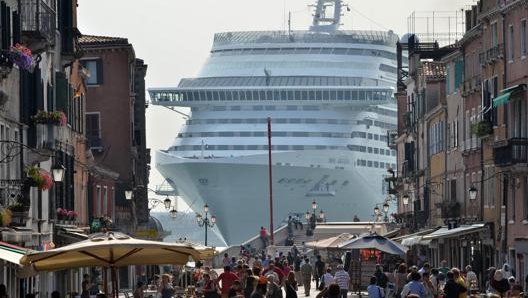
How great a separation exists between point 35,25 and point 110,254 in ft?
43.0

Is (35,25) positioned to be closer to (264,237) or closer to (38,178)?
(38,178)

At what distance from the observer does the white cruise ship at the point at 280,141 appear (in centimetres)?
14600

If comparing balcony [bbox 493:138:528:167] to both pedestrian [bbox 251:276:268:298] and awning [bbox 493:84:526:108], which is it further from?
pedestrian [bbox 251:276:268:298]

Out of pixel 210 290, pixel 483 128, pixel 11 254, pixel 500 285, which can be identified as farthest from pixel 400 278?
pixel 11 254

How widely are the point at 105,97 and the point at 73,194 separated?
24297 millimetres

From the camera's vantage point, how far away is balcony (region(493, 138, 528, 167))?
177 feet

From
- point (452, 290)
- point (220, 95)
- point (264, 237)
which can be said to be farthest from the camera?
point (220, 95)

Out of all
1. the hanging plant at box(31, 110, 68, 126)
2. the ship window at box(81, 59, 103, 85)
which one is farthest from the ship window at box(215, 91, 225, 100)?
the hanging plant at box(31, 110, 68, 126)

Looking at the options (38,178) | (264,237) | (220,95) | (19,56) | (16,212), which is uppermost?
(220,95)

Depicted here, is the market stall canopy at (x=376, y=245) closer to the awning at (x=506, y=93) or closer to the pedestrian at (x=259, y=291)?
the awning at (x=506, y=93)

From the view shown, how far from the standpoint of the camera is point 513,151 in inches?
2157

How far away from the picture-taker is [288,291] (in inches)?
1523

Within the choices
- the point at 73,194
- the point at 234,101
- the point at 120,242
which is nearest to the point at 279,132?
the point at 234,101

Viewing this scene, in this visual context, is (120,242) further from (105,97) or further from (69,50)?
(105,97)
